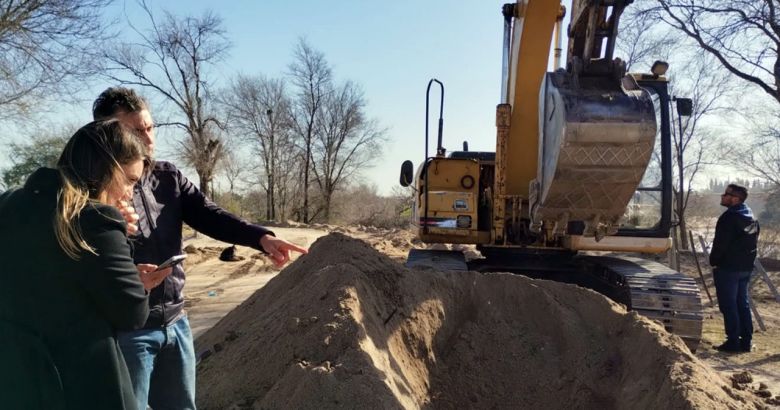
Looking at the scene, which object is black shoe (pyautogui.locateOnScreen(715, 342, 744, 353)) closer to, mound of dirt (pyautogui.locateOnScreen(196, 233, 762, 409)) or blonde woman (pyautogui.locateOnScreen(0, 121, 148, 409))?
mound of dirt (pyautogui.locateOnScreen(196, 233, 762, 409))

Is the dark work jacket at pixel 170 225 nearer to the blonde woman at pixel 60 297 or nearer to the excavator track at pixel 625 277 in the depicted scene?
the blonde woman at pixel 60 297

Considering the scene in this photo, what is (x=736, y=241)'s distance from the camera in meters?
6.48

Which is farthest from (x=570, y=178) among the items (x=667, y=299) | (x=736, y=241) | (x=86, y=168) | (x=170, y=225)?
(x=736, y=241)

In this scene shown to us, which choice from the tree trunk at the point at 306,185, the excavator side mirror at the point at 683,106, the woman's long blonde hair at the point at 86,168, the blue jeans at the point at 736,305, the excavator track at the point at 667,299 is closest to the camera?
the woman's long blonde hair at the point at 86,168

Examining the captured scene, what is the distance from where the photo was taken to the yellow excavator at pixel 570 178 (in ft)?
12.2

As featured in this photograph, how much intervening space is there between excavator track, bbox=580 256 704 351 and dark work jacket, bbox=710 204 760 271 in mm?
1084

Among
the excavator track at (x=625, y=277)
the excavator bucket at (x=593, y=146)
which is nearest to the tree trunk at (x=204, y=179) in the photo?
the excavator track at (x=625, y=277)

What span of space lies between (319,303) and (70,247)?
88.8 inches

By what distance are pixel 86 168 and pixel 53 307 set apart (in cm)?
43

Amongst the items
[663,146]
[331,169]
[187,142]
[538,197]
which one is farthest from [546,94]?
[331,169]

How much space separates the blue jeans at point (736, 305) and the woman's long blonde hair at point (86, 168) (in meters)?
6.83

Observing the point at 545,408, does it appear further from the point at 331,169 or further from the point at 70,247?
the point at 331,169

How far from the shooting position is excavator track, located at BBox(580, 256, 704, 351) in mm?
5273

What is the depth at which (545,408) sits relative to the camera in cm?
376
